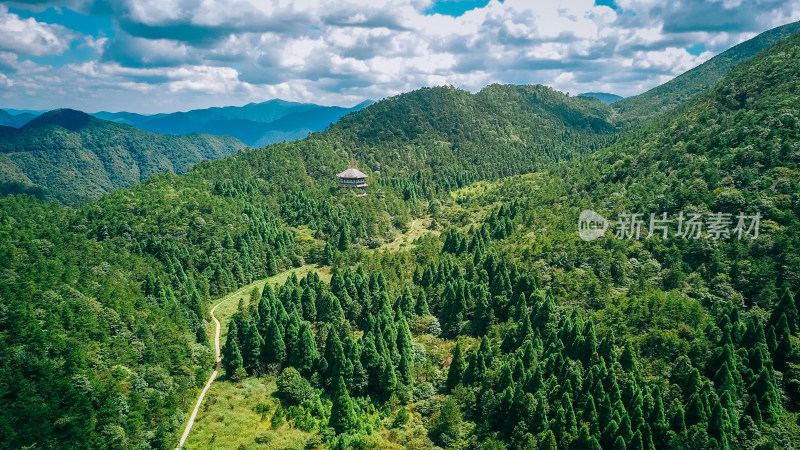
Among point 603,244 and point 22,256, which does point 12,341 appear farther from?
point 603,244

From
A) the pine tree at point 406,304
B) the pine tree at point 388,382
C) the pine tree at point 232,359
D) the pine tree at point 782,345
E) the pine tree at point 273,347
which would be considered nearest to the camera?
the pine tree at point 782,345

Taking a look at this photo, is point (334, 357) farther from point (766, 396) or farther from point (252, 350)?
point (766, 396)

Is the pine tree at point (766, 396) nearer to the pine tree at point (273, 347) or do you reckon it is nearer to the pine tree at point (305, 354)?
the pine tree at point (305, 354)

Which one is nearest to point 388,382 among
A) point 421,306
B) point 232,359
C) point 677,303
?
point 232,359

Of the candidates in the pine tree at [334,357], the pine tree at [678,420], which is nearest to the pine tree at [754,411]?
the pine tree at [678,420]

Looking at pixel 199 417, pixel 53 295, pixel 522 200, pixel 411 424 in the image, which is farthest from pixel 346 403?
pixel 522 200

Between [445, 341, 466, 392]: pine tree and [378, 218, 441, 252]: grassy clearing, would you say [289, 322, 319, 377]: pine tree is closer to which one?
[445, 341, 466, 392]: pine tree
